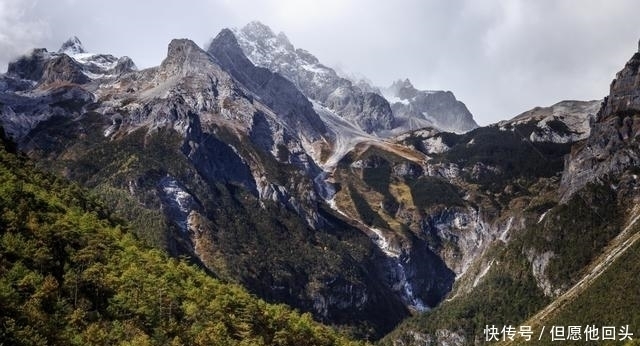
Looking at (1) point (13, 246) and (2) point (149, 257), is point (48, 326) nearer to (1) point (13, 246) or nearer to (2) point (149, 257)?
(1) point (13, 246)

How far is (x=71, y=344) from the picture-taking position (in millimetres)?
94562

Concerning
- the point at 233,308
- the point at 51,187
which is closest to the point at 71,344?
the point at 233,308

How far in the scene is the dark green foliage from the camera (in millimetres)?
100188

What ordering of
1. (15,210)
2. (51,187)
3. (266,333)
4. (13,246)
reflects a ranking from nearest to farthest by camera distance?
(13,246) < (15,210) < (266,333) < (51,187)

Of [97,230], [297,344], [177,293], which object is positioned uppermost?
[97,230]

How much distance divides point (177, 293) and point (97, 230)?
1222 inches

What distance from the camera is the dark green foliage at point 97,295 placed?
3944 inches

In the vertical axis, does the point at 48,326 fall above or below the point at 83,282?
below

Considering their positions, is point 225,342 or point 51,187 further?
point 51,187

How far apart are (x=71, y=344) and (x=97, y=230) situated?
207ft

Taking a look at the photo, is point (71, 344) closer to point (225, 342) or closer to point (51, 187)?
point (225, 342)

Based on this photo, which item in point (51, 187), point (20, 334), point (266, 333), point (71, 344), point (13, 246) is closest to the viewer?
point (20, 334)

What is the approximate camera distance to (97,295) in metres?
119

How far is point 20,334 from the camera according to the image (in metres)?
88.6
